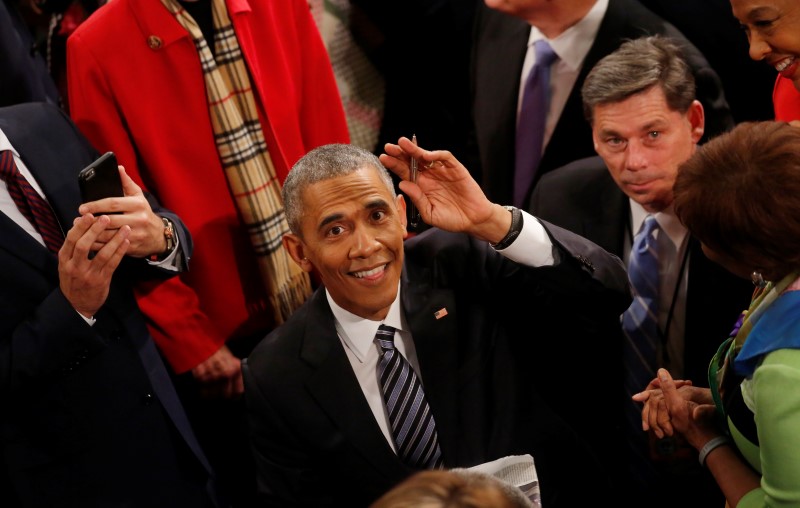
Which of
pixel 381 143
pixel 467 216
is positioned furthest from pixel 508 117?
pixel 467 216

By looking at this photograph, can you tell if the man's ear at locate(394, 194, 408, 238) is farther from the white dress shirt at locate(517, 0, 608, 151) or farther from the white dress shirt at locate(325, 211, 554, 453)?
the white dress shirt at locate(517, 0, 608, 151)

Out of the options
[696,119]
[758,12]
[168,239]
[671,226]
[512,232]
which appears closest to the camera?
[758,12]

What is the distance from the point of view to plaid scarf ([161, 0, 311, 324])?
2697mm

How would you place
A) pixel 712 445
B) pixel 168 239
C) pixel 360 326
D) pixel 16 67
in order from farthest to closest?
1. pixel 16 67
2. pixel 168 239
3. pixel 360 326
4. pixel 712 445

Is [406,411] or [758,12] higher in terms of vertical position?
[758,12]

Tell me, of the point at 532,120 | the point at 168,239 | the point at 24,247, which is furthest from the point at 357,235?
the point at 532,120

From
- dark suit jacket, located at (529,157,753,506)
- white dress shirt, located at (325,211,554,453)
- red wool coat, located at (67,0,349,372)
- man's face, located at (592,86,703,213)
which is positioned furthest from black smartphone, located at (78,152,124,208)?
→ man's face, located at (592,86,703,213)

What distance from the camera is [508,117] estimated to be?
330 cm

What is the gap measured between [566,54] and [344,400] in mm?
1500

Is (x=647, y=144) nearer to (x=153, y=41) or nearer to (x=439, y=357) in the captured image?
(x=439, y=357)

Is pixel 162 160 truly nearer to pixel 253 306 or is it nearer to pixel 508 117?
pixel 253 306

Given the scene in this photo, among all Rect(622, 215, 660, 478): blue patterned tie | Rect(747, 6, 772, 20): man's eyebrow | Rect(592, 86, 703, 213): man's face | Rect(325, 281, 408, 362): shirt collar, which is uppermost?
Rect(747, 6, 772, 20): man's eyebrow

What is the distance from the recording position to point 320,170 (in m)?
2.27

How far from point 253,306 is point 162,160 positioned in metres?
0.55
